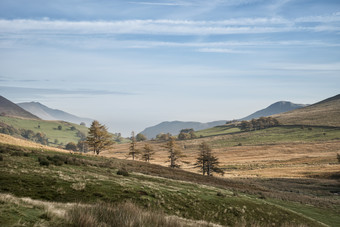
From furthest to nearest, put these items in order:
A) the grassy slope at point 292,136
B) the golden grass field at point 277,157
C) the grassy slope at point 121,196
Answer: the grassy slope at point 292,136 < the golden grass field at point 277,157 < the grassy slope at point 121,196

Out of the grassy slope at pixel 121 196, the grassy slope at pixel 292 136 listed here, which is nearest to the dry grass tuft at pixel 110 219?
the grassy slope at pixel 121 196

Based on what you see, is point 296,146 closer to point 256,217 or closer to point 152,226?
point 256,217

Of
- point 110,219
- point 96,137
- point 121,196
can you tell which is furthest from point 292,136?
point 110,219

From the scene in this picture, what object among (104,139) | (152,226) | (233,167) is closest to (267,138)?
(233,167)

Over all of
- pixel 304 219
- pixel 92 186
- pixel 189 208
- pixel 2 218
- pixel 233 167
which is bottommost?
pixel 233 167

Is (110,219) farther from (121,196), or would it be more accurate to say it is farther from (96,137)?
(96,137)

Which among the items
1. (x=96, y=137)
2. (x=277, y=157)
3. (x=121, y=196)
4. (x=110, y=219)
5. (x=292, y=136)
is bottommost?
(x=277, y=157)

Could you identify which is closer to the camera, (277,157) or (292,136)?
(277,157)

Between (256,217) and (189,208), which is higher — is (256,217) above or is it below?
below

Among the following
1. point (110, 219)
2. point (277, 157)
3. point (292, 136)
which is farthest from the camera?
point (292, 136)

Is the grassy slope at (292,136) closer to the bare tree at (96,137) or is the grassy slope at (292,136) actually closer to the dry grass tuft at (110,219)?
the bare tree at (96,137)

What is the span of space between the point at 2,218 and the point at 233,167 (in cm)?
9881

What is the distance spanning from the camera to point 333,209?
2973 centimetres

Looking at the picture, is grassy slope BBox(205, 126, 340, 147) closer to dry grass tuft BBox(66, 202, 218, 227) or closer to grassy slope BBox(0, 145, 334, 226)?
grassy slope BBox(0, 145, 334, 226)
